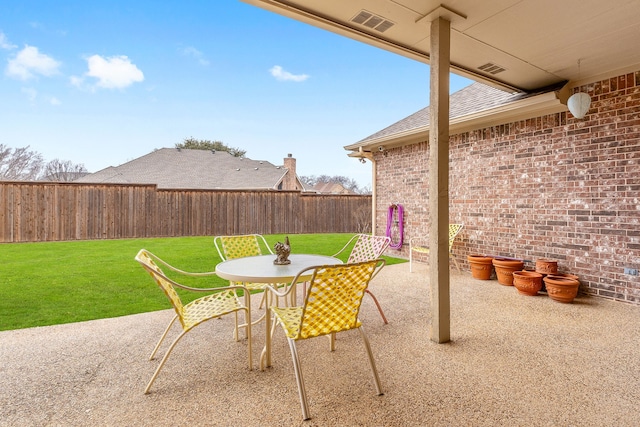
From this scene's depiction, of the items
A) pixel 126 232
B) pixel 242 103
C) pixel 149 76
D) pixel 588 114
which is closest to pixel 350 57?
pixel 242 103

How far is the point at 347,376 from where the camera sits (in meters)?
2.25

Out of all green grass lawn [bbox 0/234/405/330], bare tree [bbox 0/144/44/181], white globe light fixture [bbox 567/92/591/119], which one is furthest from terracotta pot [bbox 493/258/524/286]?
bare tree [bbox 0/144/44/181]

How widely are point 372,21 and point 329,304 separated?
254cm

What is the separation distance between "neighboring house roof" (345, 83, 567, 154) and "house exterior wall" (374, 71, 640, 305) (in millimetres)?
261

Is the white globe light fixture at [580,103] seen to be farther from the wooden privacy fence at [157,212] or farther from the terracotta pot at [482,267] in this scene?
the wooden privacy fence at [157,212]

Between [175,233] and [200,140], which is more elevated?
[200,140]

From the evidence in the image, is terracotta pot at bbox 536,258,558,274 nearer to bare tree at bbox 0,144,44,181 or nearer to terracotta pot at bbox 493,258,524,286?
terracotta pot at bbox 493,258,524,286

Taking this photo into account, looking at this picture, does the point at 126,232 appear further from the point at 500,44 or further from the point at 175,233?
the point at 500,44

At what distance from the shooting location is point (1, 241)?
28.7 ft

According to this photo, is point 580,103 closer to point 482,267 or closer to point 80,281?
point 482,267

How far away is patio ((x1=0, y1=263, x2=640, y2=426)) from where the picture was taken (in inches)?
72.0

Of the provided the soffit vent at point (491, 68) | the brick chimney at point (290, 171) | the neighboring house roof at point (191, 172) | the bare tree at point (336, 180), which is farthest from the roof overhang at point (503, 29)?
the bare tree at point (336, 180)

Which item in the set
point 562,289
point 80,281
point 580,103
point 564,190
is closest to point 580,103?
point 580,103

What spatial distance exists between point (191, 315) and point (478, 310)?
3.11 m
